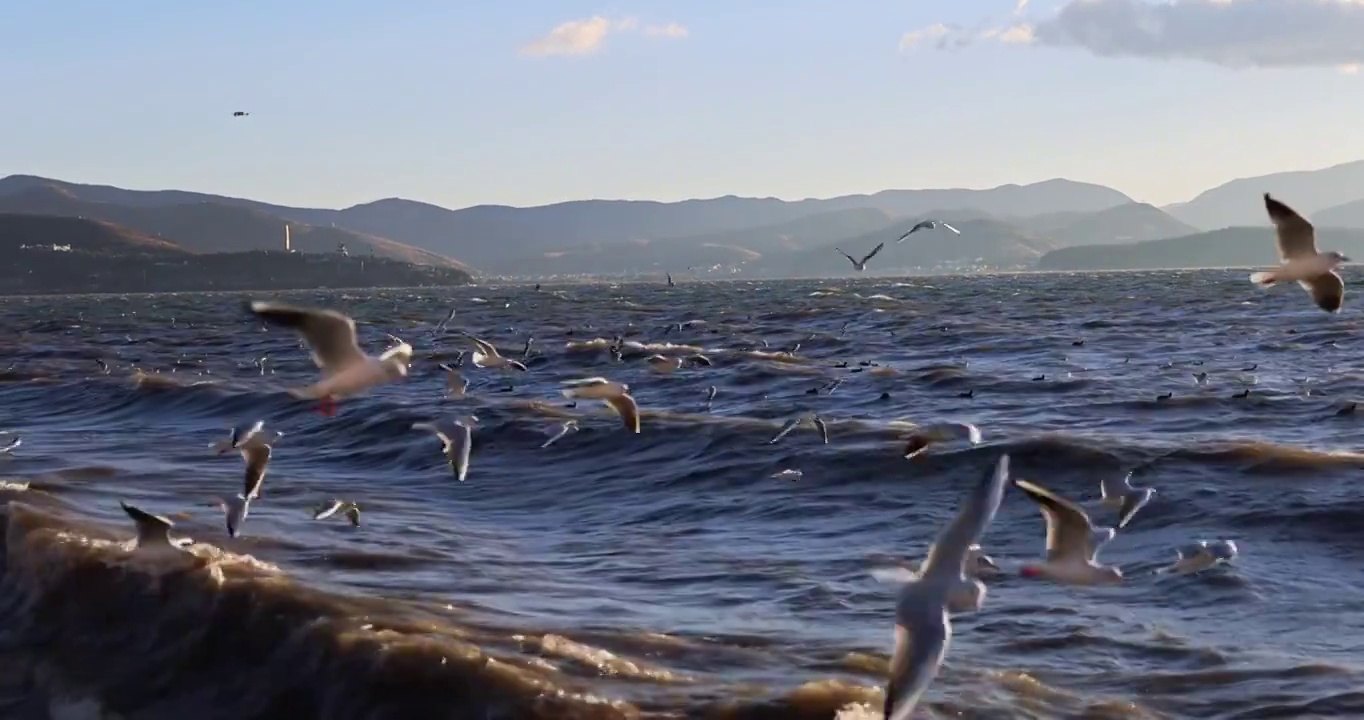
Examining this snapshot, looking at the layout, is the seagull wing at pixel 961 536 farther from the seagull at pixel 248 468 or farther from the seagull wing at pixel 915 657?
the seagull at pixel 248 468

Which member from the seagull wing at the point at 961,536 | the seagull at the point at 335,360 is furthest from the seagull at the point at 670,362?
the seagull wing at the point at 961,536

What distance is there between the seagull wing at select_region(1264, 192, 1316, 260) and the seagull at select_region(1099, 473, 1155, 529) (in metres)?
2.72

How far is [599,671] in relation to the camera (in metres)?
10.1

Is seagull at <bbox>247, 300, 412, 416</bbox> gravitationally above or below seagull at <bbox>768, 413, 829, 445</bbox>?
above

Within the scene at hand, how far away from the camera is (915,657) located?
6855 mm

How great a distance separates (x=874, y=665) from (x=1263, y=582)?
3.98m

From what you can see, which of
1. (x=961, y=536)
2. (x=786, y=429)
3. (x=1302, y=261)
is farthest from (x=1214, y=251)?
(x=961, y=536)

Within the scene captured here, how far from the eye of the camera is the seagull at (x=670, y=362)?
1075 inches

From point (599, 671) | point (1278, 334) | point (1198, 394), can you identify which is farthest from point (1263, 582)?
point (1278, 334)

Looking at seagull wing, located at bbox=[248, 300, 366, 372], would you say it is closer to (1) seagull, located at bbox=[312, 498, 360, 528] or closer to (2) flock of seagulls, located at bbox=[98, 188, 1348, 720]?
(2) flock of seagulls, located at bbox=[98, 188, 1348, 720]

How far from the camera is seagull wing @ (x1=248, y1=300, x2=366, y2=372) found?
9508mm

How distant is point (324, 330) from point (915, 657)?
486 centimetres

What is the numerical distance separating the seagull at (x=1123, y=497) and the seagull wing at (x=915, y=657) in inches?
266

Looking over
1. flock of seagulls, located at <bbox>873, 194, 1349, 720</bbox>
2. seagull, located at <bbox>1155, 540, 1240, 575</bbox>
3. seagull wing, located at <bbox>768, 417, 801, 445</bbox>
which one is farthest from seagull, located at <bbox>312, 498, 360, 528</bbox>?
seagull, located at <bbox>1155, 540, 1240, 575</bbox>
